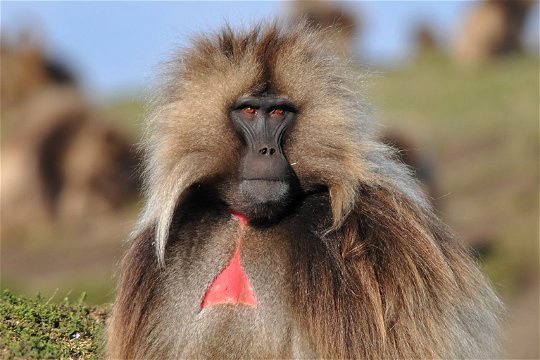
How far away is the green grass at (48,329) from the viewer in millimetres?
5133

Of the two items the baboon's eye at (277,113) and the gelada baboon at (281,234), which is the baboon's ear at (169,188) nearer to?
the gelada baboon at (281,234)

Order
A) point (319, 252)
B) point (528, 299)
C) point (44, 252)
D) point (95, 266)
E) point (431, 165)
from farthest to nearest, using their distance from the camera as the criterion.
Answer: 1. point (44, 252)
2. point (95, 266)
3. point (431, 165)
4. point (528, 299)
5. point (319, 252)

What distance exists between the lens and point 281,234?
517 centimetres

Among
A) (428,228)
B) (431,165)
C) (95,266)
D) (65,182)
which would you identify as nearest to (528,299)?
(431,165)

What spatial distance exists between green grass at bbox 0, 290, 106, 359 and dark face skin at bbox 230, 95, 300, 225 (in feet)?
3.82

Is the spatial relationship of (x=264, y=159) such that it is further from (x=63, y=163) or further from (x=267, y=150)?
(x=63, y=163)

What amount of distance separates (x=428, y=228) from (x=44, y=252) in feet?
43.3

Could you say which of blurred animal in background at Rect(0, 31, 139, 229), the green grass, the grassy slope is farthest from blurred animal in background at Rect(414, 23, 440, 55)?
the green grass

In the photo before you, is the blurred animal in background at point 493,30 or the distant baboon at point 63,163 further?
the blurred animal in background at point 493,30

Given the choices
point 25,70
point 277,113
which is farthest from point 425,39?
point 277,113

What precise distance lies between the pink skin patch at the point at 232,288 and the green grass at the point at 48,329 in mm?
786

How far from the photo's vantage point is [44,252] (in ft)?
57.7

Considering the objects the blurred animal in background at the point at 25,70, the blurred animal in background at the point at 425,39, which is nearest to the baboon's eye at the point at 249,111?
the blurred animal in background at the point at 25,70

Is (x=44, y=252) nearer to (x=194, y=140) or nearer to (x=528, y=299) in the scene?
(x=528, y=299)
